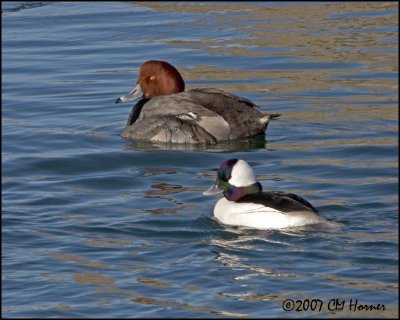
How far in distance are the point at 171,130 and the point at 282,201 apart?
13.5 ft

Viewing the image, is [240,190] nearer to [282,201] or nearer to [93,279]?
→ [282,201]

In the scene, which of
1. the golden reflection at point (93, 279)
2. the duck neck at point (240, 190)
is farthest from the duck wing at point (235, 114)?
the golden reflection at point (93, 279)

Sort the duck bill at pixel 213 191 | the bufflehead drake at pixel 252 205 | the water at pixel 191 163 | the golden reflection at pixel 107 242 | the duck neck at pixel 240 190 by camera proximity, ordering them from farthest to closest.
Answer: the duck bill at pixel 213 191
the duck neck at pixel 240 190
the bufflehead drake at pixel 252 205
the golden reflection at pixel 107 242
the water at pixel 191 163

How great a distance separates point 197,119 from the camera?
14836mm

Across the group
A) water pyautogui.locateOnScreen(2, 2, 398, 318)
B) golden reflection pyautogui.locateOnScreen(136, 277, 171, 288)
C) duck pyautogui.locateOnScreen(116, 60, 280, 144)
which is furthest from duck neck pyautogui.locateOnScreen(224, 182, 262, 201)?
duck pyautogui.locateOnScreen(116, 60, 280, 144)

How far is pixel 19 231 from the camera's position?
1106 cm

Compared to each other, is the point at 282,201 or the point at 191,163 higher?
the point at 282,201

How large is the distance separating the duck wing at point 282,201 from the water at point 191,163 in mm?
234

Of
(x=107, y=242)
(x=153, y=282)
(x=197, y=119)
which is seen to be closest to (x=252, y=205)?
(x=107, y=242)

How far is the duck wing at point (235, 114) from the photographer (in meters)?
14.9

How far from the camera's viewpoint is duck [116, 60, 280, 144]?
48.6 feet

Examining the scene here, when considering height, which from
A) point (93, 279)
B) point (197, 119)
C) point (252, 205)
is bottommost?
point (93, 279)

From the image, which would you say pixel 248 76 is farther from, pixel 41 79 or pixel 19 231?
pixel 19 231

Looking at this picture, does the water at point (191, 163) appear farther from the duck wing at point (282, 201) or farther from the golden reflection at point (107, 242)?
the duck wing at point (282, 201)
